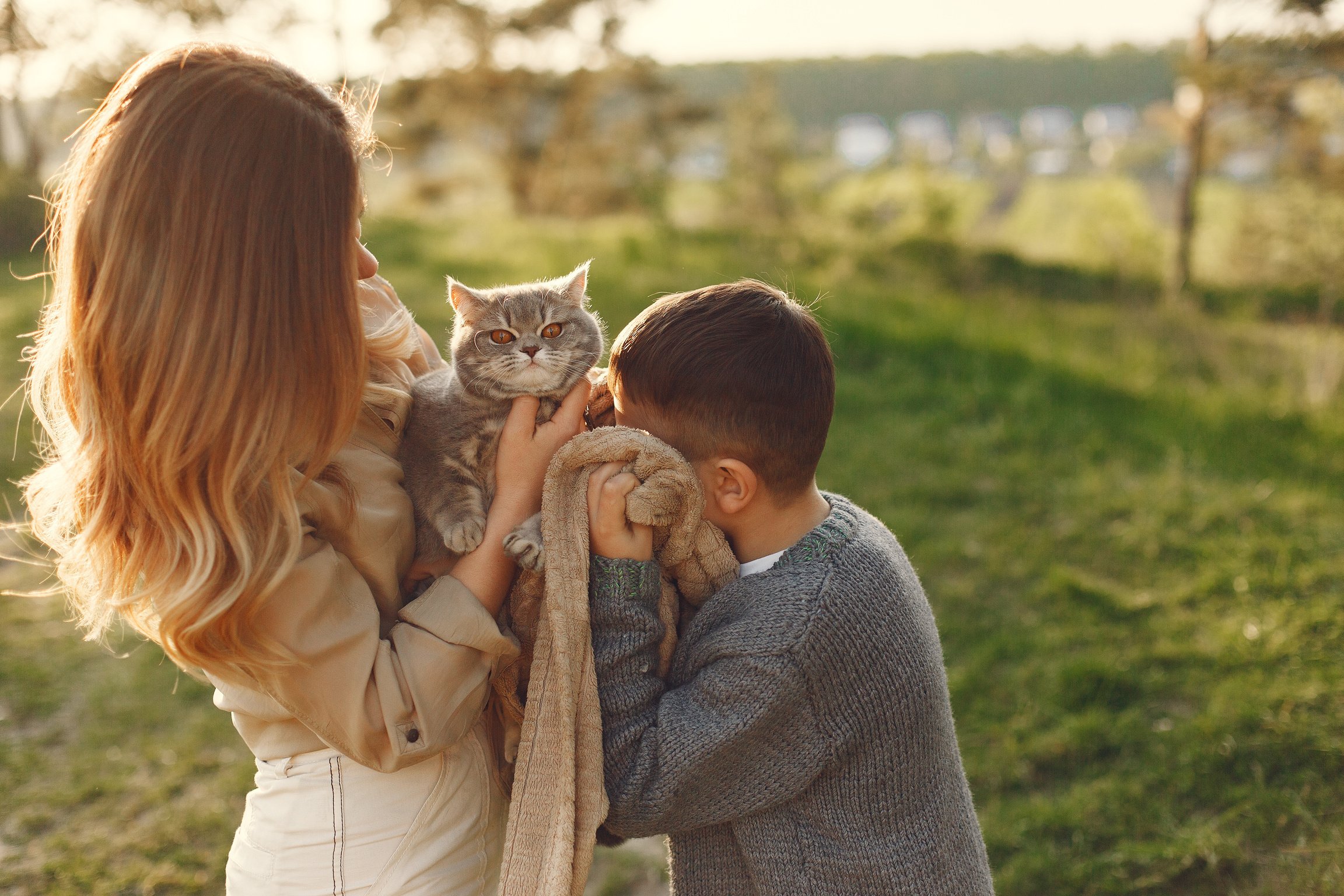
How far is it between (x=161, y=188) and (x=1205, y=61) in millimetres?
11908

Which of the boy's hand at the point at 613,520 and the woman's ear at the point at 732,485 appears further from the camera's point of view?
the woman's ear at the point at 732,485

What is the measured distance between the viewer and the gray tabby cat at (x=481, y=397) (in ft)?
5.52

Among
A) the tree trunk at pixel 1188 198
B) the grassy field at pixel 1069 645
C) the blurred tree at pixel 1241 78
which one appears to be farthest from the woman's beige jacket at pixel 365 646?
the tree trunk at pixel 1188 198

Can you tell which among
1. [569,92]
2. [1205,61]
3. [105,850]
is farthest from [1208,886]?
[569,92]

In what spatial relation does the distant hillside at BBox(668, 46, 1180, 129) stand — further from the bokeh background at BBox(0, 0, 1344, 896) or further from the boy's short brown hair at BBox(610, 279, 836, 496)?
the boy's short brown hair at BBox(610, 279, 836, 496)

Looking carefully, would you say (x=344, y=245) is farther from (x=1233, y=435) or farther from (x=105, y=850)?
(x=1233, y=435)

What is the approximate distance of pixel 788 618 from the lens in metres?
1.54

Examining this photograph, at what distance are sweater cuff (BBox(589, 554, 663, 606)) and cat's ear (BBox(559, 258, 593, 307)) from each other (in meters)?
0.65

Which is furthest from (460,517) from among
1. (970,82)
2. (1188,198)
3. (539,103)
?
(970,82)

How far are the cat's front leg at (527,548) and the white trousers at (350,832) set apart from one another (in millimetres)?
384

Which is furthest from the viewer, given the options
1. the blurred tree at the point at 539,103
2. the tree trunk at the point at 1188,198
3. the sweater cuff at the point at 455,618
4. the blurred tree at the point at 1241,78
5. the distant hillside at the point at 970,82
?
the distant hillside at the point at 970,82

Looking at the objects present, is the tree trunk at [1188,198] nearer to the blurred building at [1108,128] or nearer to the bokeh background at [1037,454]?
the bokeh background at [1037,454]

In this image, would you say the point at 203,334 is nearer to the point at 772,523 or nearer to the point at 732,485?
the point at 732,485

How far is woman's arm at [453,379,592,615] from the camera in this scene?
1618 mm
